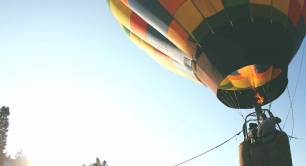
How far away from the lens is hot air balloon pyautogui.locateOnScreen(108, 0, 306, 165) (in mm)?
8344

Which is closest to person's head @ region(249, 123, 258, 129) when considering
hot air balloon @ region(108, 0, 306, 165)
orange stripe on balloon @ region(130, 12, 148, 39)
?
hot air balloon @ region(108, 0, 306, 165)

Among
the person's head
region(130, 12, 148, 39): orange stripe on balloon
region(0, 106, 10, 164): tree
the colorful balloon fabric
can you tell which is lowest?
the person's head

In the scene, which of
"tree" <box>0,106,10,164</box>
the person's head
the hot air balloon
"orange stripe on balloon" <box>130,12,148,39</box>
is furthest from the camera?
"tree" <box>0,106,10,164</box>

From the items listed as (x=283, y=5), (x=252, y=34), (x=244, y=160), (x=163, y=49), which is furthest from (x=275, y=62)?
(x=163, y=49)

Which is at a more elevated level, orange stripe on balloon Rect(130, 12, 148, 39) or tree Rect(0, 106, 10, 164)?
tree Rect(0, 106, 10, 164)

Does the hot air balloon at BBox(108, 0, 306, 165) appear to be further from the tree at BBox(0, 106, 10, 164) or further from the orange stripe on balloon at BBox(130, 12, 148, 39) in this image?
the tree at BBox(0, 106, 10, 164)

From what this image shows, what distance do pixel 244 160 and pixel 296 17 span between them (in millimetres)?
3796

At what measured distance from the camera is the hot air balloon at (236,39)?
27.4 ft

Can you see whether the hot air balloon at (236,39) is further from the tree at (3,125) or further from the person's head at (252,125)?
the tree at (3,125)

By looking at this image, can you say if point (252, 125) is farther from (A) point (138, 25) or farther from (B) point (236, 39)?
(A) point (138, 25)

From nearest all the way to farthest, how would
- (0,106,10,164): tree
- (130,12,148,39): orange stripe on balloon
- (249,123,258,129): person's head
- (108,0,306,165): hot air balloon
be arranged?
(249,123,258,129): person's head < (108,0,306,165): hot air balloon < (130,12,148,39): orange stripe on balloon < (0,106,10,164): tree

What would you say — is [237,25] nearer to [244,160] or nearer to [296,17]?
[296,17]

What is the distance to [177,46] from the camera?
977 centimetres

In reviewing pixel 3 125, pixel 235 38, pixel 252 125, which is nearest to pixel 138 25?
pixel 235 38
